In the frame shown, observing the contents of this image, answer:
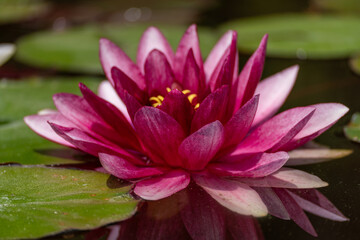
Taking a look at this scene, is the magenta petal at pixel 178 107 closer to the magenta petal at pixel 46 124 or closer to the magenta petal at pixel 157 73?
the magenta petal at pixel 157 73

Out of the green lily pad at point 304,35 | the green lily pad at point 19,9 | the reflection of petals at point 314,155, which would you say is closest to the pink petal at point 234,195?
the reflection of petals at point 314,155

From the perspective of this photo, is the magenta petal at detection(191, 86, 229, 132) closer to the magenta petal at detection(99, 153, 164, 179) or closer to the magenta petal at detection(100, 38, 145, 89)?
the magenta petal at detection(99, 153, 164, 179)

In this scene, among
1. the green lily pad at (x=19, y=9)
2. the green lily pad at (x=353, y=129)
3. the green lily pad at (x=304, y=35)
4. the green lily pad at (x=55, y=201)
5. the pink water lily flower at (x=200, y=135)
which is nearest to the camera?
the green lily pad at (x=55, y=201)

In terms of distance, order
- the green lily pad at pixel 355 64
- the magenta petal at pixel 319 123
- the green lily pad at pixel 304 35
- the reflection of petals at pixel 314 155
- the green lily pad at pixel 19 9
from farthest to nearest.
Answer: the green lily pad at pixel 19 9, the green lily pad at pixel 304 35, the green lily pad at pixel 355 64, the reflection of petals at pixel 314 155, the magenta petal at pixel 319 123

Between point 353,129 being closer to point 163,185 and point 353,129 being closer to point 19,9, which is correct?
point 163,185

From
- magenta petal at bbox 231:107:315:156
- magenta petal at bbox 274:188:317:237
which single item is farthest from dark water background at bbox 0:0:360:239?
magenta petal at bbox 231:107:315:156

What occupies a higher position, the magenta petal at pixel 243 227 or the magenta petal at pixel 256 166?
the magenta petal at pixel 256 166
